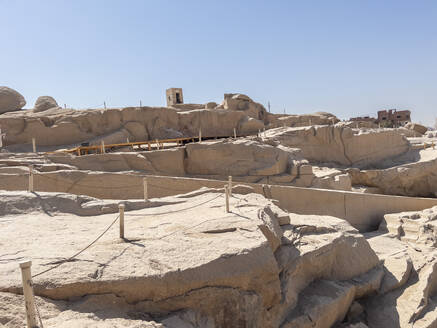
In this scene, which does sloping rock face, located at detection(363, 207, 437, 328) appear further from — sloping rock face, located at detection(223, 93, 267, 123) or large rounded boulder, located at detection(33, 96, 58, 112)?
large rounded boulder, located at detection(33, 96, 58, 112)

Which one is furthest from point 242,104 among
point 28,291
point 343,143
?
point 28,291

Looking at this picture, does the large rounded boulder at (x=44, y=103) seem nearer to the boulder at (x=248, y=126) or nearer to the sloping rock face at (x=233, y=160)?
the boulder at (x=248, y=126)

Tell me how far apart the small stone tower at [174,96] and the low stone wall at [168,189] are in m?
21.3

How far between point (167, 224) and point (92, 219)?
1.40 meters

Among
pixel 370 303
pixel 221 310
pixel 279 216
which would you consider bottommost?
pixel 370 303

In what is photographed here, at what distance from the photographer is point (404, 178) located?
17172mm

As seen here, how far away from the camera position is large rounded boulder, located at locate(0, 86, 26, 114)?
21.6 metres

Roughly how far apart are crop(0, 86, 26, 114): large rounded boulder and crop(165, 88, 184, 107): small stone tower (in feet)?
38.2

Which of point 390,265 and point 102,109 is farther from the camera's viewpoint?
point 102,109

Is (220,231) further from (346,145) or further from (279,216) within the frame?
(346,145)

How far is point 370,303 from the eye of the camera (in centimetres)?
577

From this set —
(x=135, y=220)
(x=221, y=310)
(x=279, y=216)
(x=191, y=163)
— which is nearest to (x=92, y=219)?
(x=135, y=220)

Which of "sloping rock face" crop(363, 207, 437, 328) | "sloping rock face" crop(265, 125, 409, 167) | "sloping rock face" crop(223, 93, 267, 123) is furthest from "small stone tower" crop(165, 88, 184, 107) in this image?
"sloping rock face" crop(363, 207, 437, 328)

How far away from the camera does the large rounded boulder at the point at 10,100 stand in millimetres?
21562
